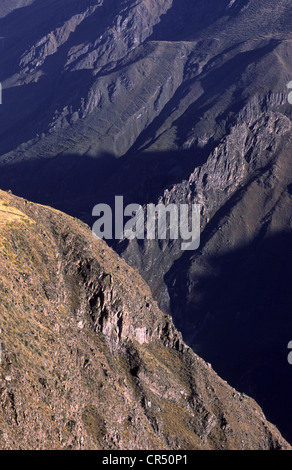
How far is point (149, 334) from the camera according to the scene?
370 feet

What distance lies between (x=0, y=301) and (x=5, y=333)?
16.6ft

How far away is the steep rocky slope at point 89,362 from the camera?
7656 cm

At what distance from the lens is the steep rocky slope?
251 ft

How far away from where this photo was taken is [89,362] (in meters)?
93.4

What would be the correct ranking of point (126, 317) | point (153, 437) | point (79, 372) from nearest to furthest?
point (79, 372), point (153, 437), point (126, 317)

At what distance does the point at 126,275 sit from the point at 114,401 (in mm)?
27184

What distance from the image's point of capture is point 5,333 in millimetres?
76688

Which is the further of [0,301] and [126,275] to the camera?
[126,275]
